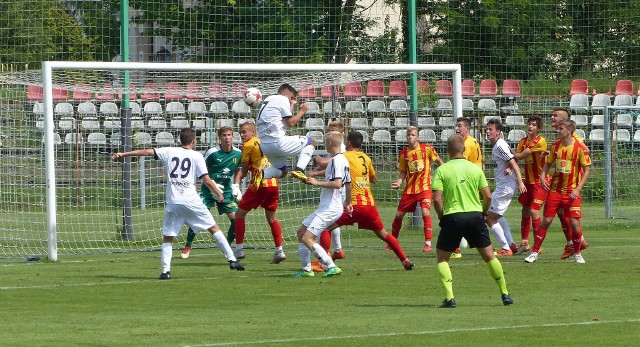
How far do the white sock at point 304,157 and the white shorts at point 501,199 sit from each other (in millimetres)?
3665

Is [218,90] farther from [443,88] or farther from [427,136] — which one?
[443,88]

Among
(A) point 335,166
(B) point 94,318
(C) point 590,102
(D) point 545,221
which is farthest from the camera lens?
(C) point 590,102

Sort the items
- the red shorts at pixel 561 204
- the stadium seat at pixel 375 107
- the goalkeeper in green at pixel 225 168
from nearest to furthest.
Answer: the red shorts at pixel 561 204 → the goalkeeper in green at pixel 225 168 → the stadium seat at pixel 375 107

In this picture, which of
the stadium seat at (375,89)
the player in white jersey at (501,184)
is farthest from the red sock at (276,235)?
the stadium seat at (375,89)

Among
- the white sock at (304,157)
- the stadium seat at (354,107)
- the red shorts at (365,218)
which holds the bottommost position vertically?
the red shorts at (365,218)

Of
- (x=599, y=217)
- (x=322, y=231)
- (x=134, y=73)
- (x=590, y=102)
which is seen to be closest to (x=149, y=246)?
(x=134, y=73)

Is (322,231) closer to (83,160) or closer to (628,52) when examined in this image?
(83,160)

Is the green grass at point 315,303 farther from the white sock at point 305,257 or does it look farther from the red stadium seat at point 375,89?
the red stadium seat at point 375,89

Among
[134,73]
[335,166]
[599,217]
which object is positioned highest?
[134,73]

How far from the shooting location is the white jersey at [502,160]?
17.8 m

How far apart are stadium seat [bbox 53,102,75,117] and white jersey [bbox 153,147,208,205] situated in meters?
8.42

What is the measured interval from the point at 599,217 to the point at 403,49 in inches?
245

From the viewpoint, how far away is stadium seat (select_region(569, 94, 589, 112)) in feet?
98.8

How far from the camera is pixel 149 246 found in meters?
20.4
